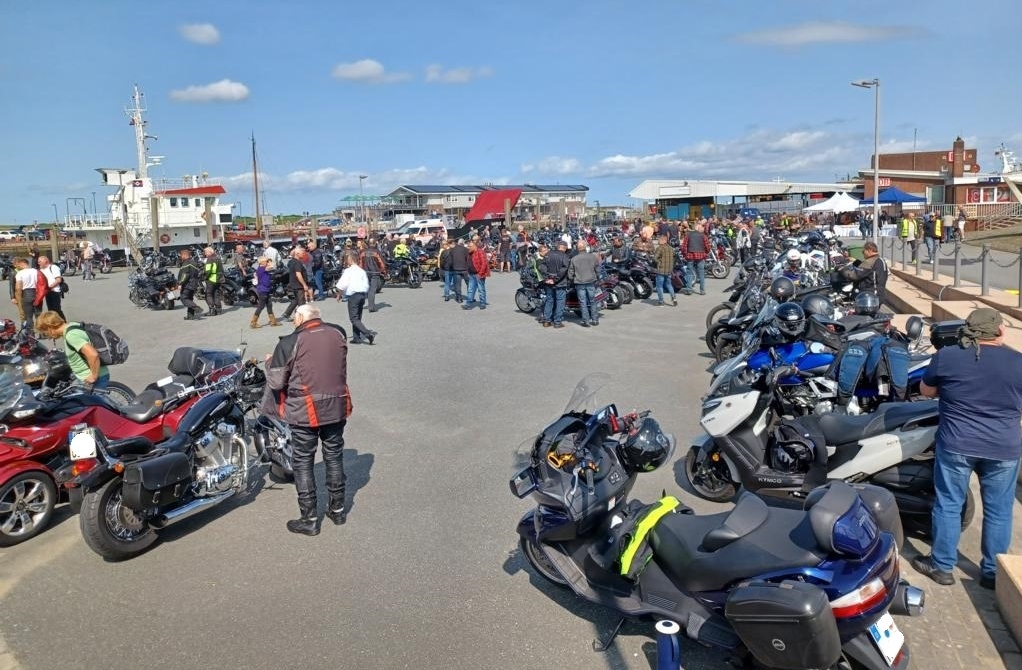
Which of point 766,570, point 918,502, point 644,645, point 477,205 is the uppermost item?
point 477,205

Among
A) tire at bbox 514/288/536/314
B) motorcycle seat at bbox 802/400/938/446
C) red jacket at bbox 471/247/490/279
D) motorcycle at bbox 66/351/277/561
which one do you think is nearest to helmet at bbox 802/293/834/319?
motorcycle seat at bbox 802/400/938/446

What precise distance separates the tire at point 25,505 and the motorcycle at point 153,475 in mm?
721

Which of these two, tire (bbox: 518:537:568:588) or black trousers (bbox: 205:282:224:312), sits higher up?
black trousers (bbox: 205:282:224:312)

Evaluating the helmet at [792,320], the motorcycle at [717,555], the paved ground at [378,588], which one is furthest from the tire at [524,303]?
the motorcycle at [717,555]

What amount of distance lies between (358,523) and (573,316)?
9.91 m

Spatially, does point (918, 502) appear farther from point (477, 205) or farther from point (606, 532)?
point (477, 205)

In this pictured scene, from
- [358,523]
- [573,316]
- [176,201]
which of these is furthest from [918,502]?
[176,201]

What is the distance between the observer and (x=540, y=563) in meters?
4.06

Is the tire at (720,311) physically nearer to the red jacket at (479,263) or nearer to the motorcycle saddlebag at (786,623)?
the red jacket at (479,263)

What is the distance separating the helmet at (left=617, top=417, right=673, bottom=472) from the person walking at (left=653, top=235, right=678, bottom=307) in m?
11.9

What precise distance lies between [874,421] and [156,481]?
15.3ft

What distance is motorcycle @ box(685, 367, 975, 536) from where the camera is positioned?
14.9 ft

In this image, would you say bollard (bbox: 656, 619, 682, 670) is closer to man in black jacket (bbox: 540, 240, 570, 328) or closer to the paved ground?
the paved ground

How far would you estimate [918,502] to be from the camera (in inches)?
180
